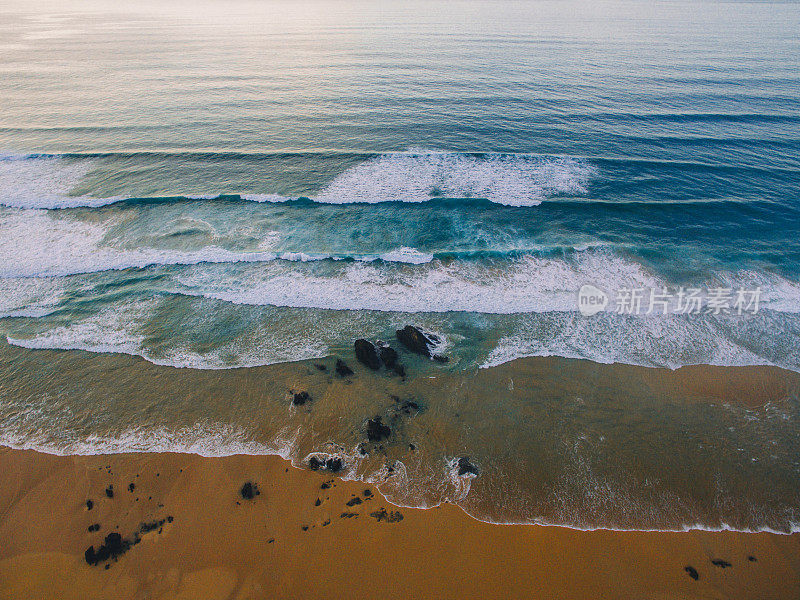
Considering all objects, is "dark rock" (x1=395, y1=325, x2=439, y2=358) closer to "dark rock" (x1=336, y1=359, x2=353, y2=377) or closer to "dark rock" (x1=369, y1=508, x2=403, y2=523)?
"dark rock" (x1=336, y1=359, x2=353, y2=377)

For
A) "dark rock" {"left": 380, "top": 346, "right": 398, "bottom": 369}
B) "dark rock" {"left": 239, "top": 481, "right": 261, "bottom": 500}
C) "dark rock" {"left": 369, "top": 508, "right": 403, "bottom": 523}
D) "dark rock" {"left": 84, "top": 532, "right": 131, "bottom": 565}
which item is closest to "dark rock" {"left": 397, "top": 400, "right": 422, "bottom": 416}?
"dark rock" {"left": 380, "top": 346, "right": 398, "bottom": 369}

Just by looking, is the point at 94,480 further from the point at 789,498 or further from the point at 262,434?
the point at 789,498

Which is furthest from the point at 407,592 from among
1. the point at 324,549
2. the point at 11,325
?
the point at 11,325

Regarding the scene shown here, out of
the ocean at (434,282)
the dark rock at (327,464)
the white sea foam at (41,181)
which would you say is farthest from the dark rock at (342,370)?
the white sea foam at (41,181)

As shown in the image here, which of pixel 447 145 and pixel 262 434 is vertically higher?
pixel 447 145

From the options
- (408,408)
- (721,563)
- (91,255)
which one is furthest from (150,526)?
(91,255)

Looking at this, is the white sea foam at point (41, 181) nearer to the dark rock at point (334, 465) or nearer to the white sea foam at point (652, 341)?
the dark rock at point (334, 465)

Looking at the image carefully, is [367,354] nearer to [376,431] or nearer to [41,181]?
[376,431]

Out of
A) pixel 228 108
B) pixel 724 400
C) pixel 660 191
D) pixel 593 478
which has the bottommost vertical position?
pixel 593 478
